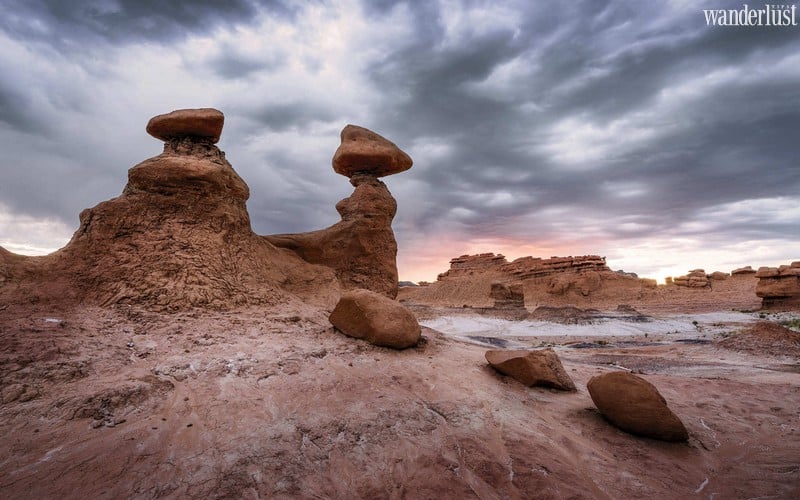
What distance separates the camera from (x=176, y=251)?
5316mm

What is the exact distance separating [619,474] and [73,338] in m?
5.21

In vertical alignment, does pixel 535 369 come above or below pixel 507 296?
below

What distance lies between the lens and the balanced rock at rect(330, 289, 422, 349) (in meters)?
4.98

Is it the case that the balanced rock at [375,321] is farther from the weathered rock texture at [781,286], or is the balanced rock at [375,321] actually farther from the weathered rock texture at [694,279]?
the weathered rock texture at [694,279]

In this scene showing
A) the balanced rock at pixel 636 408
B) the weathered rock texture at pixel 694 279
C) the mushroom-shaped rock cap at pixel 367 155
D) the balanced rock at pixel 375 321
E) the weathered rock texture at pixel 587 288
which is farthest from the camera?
the weathered rock texture at pixel 694 279

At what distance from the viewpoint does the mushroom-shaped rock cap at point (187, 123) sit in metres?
6.20

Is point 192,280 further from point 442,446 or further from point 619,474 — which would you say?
point 619,474

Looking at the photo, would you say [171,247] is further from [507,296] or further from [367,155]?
[507,296]

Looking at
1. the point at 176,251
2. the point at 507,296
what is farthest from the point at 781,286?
the point at 176,251

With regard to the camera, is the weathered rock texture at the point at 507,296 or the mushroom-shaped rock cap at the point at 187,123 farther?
the weathered rock texture at the point at 507,296

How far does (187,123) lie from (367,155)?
376 cm

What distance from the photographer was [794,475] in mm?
3076

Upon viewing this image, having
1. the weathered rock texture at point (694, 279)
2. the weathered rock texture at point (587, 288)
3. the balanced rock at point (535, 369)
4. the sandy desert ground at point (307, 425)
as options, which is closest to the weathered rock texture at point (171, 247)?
the sandy desert ground at point (307, 425)

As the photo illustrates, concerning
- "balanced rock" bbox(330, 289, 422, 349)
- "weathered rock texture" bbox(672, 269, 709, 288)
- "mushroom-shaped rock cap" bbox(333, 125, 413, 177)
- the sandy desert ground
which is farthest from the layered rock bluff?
"weathered rock texture" bbox(672, 269, 709, 288)
